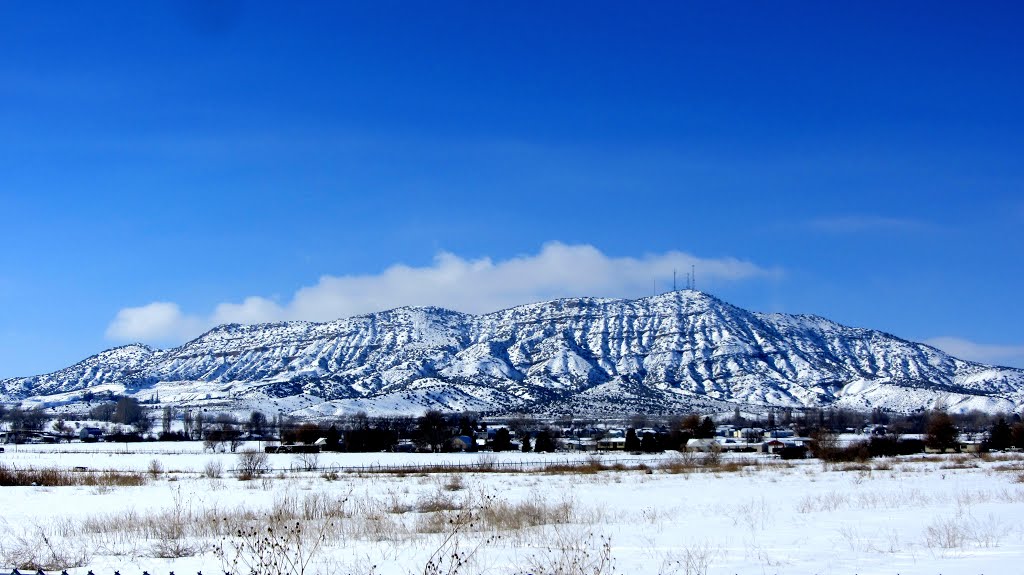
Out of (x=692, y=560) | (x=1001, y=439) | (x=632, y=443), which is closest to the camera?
(x=692, y=560)

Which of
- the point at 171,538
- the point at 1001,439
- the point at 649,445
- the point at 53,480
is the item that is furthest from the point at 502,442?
the point at 171,538

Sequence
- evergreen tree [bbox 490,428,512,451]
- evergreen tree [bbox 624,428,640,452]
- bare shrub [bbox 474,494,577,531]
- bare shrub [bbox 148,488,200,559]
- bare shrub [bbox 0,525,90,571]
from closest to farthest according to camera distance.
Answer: bare shrub [bbox 0,525,90,571]
bare shrub [bbox 148,488,200,559]
bare shrub [bbox 474,494,577,531]
evergreen tree [bbox 624,428,640,452]
evergreen tree [bbox 490,428,512,451]

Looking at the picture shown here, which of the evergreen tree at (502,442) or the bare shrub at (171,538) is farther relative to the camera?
the evergreen tree at (502,442)

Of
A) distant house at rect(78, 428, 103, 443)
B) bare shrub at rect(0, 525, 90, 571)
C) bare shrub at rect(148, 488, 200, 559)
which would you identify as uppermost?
bare shrub at rect(0, 525, 90, 571)

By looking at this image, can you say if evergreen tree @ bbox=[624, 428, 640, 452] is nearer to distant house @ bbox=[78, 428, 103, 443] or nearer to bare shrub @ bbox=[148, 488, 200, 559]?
bare shrub @ bbox=[148, 488, 200, 559]

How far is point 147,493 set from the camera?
124 feet

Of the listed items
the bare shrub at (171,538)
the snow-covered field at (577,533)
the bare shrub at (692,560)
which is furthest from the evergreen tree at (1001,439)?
the bare shrub at (171,538)

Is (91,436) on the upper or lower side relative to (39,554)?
lower

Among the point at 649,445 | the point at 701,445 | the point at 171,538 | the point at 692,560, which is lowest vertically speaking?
the point at 701,445

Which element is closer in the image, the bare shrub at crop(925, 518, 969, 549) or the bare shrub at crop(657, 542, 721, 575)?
the bare shrub at crop(657, 542, 721, 575)

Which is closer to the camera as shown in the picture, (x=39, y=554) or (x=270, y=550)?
(x=270, y=550)

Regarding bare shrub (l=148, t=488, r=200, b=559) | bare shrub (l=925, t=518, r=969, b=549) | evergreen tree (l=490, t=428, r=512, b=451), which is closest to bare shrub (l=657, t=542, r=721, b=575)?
bare shrub (l=925, t=518, r=969, b=549)

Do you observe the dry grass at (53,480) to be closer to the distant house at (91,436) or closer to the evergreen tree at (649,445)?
the evergreen tree at (649,445)

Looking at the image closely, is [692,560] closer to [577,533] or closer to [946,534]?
[577,533]
